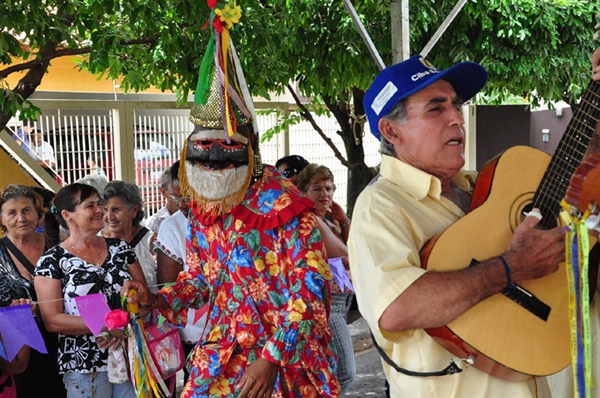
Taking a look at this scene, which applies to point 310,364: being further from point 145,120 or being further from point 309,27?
point 145,120

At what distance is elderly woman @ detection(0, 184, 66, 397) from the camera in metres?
4.64

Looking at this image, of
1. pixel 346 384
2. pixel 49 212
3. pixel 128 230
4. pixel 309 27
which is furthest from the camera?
pixel 309 27

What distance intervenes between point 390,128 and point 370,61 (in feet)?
18.6

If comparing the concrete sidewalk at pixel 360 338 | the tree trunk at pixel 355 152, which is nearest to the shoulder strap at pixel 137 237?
the concrete sidewalk at pixel 360 338

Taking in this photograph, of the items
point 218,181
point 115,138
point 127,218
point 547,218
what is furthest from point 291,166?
point 115,138

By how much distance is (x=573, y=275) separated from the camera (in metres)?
1.93

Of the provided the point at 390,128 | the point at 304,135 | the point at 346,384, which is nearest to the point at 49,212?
the point at 346,384

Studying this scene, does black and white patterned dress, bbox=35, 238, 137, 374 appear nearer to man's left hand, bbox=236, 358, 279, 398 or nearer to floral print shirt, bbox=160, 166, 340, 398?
floral print shirt, bbox=160, 166, 340, 398

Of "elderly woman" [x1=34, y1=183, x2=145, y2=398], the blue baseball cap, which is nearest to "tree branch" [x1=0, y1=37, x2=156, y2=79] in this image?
"elderly woman" [x1=34, y1=183, x2=145, y2=398]

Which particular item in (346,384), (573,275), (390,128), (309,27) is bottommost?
(346,384)

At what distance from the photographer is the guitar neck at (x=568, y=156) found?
→ 2172mm

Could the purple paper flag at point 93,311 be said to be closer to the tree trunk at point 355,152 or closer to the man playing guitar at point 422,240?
the man playing guitar at point 422,240

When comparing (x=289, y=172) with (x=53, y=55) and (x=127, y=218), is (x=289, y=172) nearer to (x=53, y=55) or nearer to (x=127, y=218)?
(x=127, y=218)

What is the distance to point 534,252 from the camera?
6.95 ft
